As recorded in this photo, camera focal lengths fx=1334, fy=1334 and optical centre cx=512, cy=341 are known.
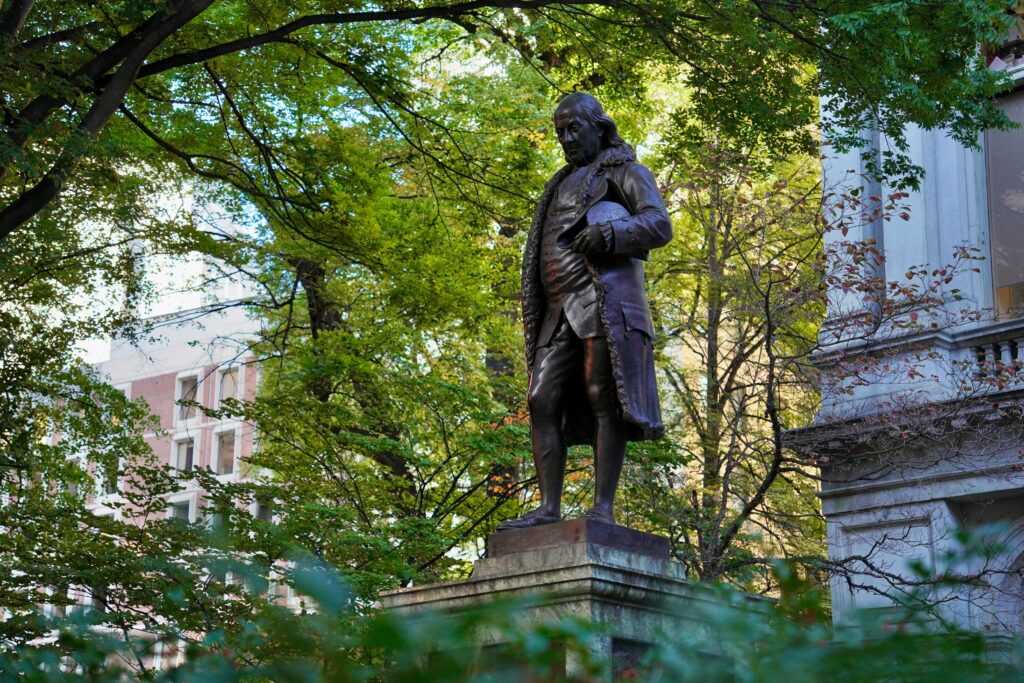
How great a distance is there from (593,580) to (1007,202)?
1573 centimetres

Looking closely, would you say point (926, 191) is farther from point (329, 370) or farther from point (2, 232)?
point (2, 232)

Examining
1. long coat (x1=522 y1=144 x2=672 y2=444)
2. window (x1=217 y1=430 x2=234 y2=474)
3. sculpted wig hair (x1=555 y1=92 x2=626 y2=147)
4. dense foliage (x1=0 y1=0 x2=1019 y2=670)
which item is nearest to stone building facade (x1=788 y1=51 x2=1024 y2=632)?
dense foliage (x1=0 y1=0 x2=1019 y2=670)

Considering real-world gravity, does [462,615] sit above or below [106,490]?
below

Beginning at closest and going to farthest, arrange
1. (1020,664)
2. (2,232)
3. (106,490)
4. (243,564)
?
(1020,664) → (243,564) → (2,232) → (106,490)

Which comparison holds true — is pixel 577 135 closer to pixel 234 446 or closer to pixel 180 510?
pixel 180 510

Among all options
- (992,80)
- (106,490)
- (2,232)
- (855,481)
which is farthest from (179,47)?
(855,481)

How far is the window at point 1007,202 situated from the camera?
1917 centimetres

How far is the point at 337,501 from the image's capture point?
17484mm

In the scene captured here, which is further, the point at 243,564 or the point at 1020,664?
the point at 243,564

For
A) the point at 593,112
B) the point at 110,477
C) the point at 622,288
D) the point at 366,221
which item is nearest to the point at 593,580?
the point at 622,288

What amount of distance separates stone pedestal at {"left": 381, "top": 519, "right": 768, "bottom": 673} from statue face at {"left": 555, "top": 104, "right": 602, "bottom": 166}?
204cm

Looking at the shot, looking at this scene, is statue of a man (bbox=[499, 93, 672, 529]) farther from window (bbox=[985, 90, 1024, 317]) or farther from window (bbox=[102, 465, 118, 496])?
window (bbox=[985, 90, 1024, 317])

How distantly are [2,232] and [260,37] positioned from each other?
3240 mm

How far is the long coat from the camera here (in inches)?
263
